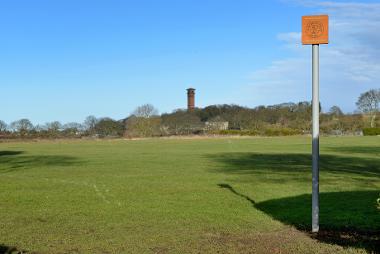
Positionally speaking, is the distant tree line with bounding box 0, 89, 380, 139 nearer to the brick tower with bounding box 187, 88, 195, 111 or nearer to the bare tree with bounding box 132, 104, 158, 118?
the bare tree with bounding box 132, 104, 158, 118

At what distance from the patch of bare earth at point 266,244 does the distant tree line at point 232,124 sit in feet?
310

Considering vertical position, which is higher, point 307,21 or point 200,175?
point 307,21

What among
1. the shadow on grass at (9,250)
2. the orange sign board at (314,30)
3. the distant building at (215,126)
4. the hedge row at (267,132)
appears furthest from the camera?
the distant building at (215,126)

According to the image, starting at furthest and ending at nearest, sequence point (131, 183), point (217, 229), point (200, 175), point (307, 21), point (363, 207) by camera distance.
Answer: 1. point (200, 175)
2. point (131, 183)
3. point (363, 207)
4. point (217, 229)
5. point (307, 21)

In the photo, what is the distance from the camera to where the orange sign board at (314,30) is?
325 inches

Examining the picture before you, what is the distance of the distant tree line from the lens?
104m

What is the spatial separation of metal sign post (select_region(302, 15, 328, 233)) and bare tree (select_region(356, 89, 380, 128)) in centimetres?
10760

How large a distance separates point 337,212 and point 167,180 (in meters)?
10.2

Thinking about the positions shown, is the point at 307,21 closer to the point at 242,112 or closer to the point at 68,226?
the point at 68,226

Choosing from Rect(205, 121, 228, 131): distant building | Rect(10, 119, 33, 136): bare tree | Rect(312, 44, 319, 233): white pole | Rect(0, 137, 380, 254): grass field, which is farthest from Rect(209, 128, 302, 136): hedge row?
Rect(312, 44, 319, 233): white pole

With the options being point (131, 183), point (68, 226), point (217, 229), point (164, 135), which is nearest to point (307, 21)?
point (217, 229)

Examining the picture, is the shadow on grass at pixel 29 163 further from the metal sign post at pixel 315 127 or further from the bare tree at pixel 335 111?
the bare tree at pixel 335 111

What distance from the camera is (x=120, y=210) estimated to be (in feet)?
40.8

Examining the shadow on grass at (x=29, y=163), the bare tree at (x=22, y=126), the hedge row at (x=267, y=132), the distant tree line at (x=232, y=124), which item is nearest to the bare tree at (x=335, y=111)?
the distant tree line at (x=232, y=124)
